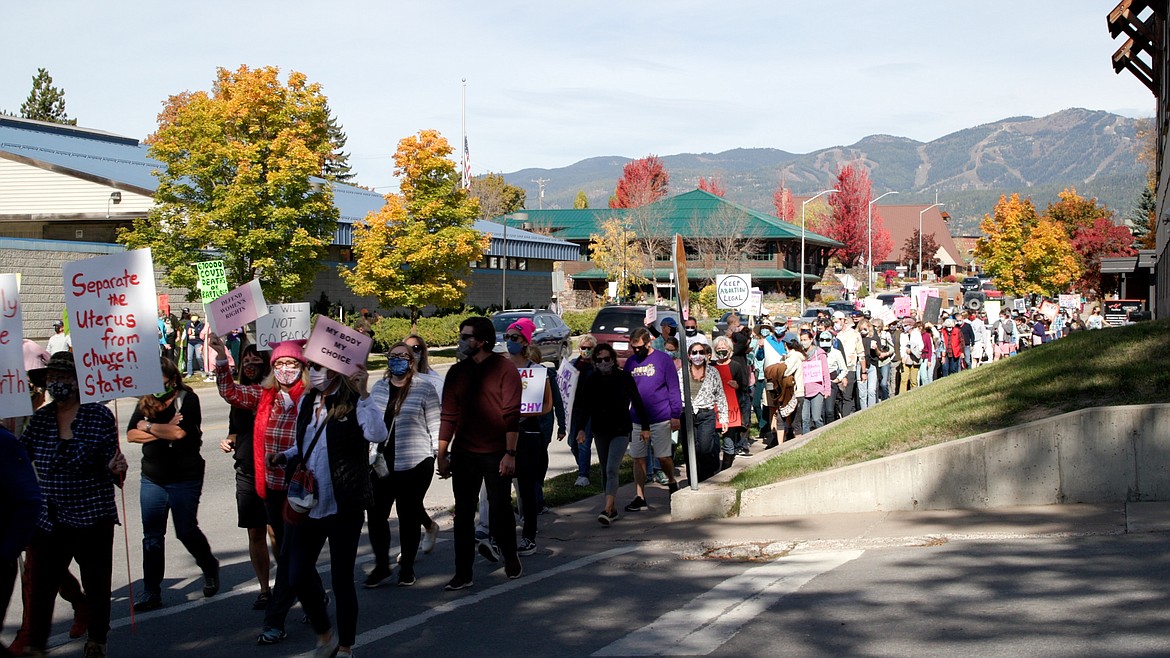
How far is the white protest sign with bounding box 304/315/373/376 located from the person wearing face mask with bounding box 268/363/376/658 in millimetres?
93

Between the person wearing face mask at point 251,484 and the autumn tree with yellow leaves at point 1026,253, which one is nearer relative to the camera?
the person wearing face mask at point 251,484

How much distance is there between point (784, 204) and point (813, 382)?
303 ft

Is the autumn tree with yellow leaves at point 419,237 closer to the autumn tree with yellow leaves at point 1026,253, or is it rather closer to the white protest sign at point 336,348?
the white protest sign at point 336,348

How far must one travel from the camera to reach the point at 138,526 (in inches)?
430

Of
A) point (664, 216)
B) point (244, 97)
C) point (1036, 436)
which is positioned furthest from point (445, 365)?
point (664, 216)

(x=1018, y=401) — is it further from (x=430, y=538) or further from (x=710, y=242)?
(x=710, y=242)

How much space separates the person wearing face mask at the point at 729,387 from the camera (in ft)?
44.5

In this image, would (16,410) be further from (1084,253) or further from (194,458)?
(1084,253)

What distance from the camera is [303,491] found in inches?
250

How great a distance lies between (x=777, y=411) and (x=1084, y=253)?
5803 centimetres

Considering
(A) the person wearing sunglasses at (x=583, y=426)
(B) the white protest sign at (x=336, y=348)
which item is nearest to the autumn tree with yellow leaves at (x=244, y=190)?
(A) the person wearing sunglasses at (x=583, y=426)

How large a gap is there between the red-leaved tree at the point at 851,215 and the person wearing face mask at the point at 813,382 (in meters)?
84.9

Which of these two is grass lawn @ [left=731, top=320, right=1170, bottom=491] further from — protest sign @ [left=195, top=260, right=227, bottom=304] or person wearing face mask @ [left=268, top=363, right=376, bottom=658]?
protest sign @ [left=195, top=260, right=227, bottom=304]

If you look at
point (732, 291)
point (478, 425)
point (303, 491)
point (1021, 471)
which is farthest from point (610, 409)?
point (732, 291)
